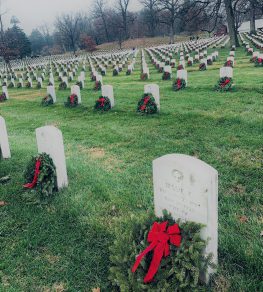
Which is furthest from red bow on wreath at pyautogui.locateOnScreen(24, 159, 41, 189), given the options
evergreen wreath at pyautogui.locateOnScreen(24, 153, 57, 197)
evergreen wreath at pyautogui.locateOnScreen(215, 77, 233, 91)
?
evergreen wreath at pyautogui.locateOnScreen(215, 77, 233, 91)

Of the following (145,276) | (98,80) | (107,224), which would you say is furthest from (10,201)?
(98,80)

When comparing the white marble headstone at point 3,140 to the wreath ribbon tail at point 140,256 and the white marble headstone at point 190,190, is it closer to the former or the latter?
the white marble headstone at point 190,190

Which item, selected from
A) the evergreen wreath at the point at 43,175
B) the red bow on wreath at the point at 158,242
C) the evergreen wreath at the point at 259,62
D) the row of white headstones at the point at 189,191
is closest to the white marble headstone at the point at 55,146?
the evergreen wreath at the point at 43,175

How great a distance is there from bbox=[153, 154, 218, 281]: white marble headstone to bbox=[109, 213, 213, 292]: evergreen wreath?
10cm

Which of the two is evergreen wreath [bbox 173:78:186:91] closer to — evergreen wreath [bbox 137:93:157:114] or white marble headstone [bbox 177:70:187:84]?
white marble headstone [bbox 177:70:187:84]

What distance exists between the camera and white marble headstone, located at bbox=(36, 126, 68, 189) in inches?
211

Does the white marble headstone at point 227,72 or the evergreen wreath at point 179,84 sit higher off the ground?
the white marble headstone at point 227,72

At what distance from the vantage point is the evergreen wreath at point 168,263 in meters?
3.03

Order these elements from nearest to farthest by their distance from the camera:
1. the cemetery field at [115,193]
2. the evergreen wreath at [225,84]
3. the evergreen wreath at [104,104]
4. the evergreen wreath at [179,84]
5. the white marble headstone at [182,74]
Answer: the cemetery field at [115,193] → the evergreen wreath at [104,104] → the evergreen wreath at [225,84] → the evergreen wreath at [179,84] → the white marble headstone at [182,74]

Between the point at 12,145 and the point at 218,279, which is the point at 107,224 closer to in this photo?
the point at 218,279

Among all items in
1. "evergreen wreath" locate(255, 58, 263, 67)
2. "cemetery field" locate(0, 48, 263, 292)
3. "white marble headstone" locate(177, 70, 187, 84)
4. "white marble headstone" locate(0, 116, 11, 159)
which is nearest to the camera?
"cemetery field" locate(0, 48, 263, 292)

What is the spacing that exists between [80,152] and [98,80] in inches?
395

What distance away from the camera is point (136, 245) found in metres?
3.34

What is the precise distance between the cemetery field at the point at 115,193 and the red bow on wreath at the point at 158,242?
475 mm
